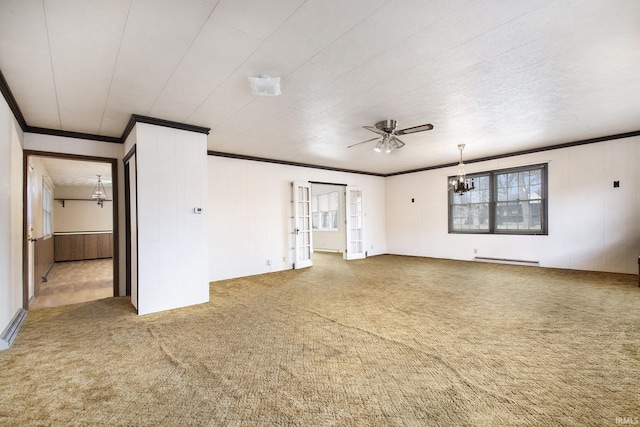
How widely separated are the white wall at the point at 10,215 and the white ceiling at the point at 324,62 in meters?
0.37

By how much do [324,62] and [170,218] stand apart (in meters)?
2.91

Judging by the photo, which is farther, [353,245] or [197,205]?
[353,245]

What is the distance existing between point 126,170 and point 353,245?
19.2 ft

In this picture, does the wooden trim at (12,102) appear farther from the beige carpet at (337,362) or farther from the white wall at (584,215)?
the white wall at (584,215)

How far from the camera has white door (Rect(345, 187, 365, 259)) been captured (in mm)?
8445

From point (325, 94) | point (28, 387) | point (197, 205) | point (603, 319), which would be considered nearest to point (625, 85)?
point (603, 319)

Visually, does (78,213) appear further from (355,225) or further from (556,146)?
(556,146)

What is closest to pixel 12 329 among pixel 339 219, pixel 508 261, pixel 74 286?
pixel 74 286

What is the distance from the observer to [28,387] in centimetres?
213

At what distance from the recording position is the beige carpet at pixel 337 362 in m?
1.81

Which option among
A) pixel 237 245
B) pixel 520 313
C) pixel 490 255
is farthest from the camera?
pixel 490 255

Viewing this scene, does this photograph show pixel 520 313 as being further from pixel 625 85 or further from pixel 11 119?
pixel 11 119

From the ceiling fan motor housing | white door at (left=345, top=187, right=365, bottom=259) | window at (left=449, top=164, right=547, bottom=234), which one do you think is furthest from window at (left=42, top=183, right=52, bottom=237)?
window at (left=449, top=164, right=547, bottom=234)

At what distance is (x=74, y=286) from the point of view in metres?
5.66
